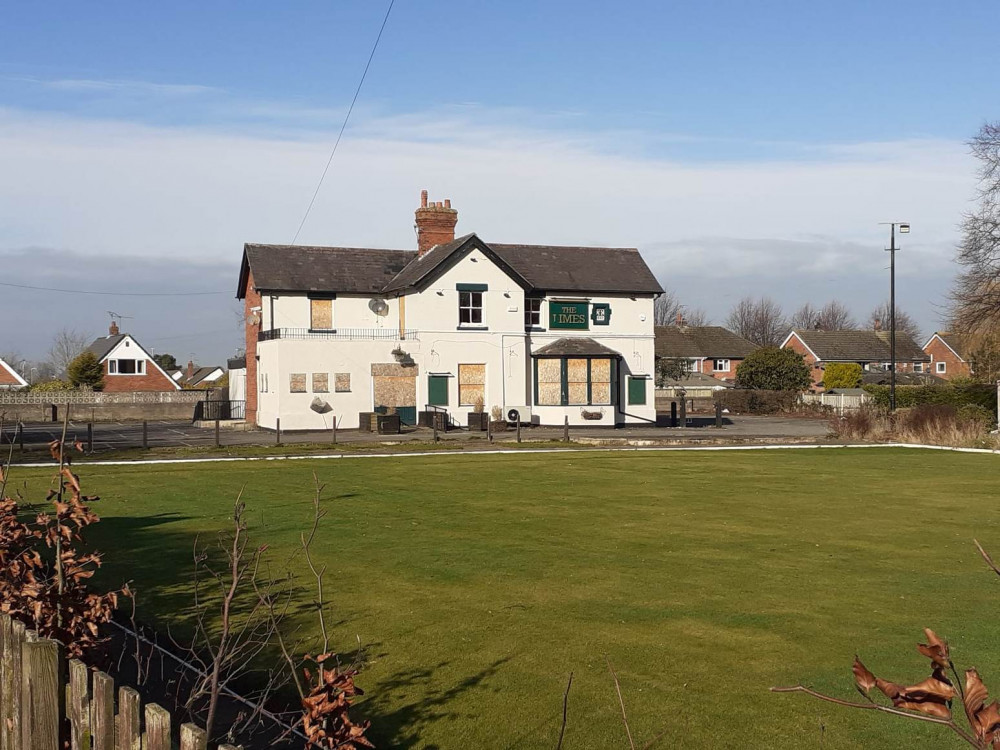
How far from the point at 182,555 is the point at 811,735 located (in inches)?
344

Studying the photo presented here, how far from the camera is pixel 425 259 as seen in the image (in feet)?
160

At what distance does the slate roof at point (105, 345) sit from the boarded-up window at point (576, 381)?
157 feet

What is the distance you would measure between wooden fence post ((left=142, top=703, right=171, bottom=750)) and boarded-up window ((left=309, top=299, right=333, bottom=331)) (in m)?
43.9

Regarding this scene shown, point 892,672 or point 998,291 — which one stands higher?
point 998,291

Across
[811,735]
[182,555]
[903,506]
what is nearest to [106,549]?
[182,555]

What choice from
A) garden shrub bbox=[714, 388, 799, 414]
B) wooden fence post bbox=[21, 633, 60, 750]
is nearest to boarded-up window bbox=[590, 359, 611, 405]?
garden shrub bbox=[714, 388, 799, 414]

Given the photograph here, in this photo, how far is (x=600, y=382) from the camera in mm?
47281

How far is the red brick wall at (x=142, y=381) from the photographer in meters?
80.1

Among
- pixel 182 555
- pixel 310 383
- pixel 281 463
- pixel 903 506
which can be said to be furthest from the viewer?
pixel 310 383

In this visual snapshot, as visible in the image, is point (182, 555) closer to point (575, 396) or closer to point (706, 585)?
point (706, 585)

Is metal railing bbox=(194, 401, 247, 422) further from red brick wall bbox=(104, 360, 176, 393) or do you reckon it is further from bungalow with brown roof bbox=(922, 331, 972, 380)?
bungalow with brown roof bbox=(922, 331, 972, 380)

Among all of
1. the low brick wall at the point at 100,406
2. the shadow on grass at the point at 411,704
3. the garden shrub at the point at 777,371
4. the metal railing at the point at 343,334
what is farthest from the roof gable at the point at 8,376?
the shadow on grass at the point at 411,704

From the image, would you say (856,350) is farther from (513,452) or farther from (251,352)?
(513,452)

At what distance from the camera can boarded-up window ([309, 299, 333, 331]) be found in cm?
4684
